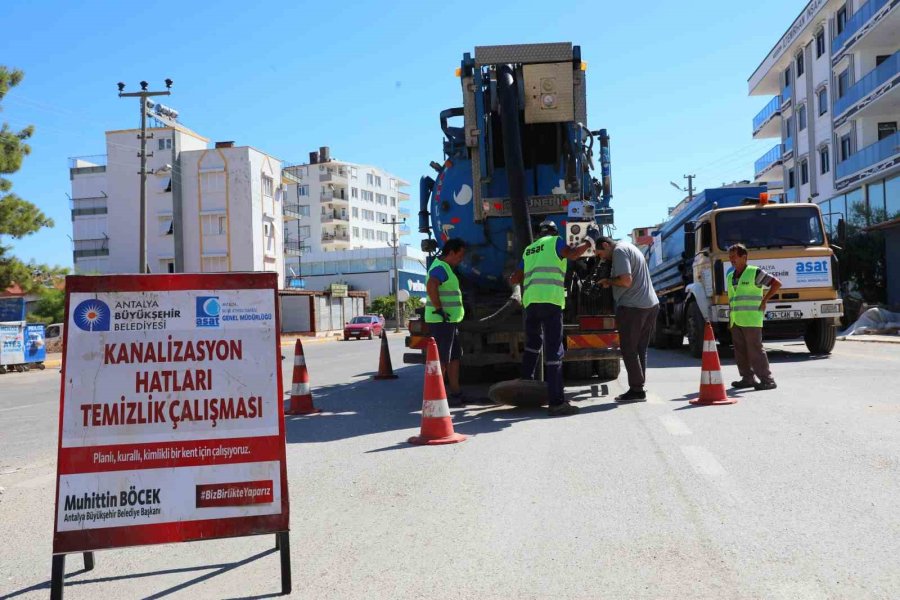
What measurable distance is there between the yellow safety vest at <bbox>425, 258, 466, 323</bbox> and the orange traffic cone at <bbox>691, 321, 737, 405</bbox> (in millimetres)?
2717

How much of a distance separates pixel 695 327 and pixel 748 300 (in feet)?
18.0

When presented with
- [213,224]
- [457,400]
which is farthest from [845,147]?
[213,224]

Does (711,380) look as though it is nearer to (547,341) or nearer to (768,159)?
(547,341)

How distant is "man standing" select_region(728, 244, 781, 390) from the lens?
985 centimetres

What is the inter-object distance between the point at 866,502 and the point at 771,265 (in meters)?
10.3

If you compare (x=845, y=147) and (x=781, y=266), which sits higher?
(x=845, y=147)

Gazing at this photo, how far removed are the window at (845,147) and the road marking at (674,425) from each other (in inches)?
1294

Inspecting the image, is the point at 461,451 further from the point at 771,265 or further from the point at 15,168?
the point at 15,168

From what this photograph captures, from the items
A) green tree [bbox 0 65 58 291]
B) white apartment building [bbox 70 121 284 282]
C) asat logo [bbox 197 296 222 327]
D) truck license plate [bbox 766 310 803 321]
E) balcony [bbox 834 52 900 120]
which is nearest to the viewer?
asat logo [bbox 197 296 222 327]

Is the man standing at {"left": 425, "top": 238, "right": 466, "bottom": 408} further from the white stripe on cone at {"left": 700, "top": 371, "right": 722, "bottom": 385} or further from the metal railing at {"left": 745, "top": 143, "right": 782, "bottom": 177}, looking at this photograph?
the metal railing at {"left": 745, "top": 143, "right": 782, "bottom": 177}

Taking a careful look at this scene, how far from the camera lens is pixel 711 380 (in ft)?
29.2

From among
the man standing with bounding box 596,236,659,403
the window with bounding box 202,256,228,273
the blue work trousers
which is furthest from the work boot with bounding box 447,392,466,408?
the window with bounding box 202,256,228,273

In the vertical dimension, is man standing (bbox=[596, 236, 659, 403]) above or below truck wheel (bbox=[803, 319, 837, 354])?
above

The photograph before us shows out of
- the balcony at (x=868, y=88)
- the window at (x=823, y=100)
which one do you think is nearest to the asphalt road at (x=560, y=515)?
the balcony at (x=868, y=88)
